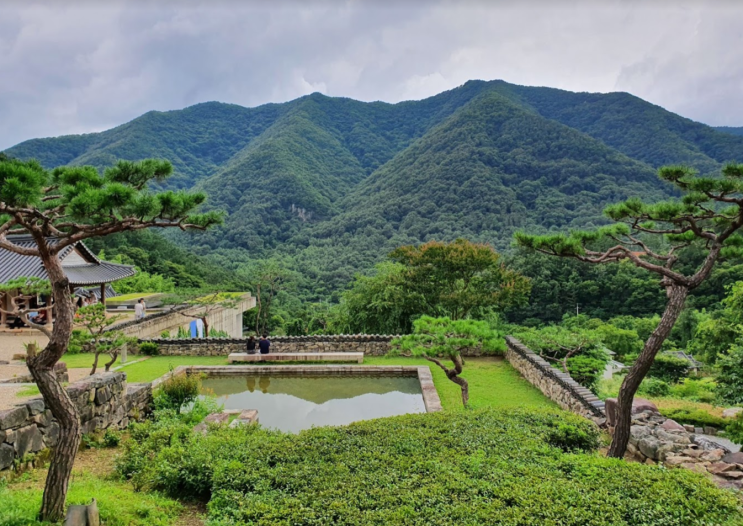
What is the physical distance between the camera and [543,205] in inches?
1972

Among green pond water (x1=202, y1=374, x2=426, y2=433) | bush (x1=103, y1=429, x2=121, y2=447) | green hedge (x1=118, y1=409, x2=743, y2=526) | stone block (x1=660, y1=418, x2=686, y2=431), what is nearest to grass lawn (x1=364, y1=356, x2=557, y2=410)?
green pond water (x1=202, y1=374, x2=426, y2=433)

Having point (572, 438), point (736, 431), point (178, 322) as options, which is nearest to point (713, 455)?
point (736, 431)

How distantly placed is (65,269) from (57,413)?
14.9 m

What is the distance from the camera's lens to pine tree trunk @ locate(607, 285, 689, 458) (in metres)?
4.83

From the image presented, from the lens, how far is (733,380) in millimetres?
7004

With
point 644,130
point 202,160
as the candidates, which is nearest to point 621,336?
point 644,130

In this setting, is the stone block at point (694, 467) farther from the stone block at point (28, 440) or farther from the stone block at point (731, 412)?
the stone block at point (28, 440)

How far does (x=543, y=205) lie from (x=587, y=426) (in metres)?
48.2

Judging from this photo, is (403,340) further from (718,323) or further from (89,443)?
(718,323)

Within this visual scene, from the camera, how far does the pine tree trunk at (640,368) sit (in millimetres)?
4832

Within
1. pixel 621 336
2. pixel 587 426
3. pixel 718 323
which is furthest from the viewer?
pixel 621 336

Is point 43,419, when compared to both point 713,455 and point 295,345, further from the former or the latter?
point 295,345

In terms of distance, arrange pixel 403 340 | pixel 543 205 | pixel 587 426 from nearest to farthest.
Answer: pixel 587 426 → pixel 403 340 → pixel 543 205

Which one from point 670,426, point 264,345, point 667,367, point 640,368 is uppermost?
point 640,368
